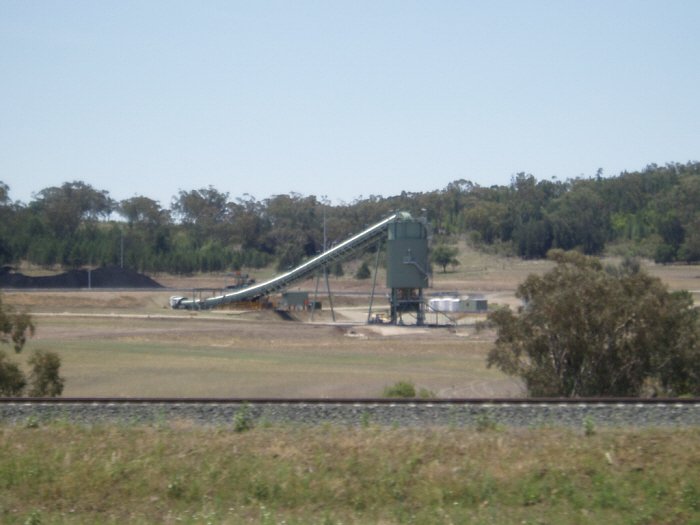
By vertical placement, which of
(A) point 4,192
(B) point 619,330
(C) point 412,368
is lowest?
(C) point 412,368

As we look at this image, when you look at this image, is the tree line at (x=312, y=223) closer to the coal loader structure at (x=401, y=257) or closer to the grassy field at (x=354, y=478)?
the coal loader structure at (x=401, y=257)

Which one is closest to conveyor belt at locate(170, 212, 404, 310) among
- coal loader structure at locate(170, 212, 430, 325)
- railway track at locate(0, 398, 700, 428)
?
coal loader structure at locate(170, 212, 430, 325)

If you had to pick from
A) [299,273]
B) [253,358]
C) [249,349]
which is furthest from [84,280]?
[253,358]

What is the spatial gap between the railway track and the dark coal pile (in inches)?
3637

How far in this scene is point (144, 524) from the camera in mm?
10938

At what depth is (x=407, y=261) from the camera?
72.8 meters

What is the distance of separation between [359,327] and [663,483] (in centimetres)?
5977

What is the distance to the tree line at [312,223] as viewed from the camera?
131 m

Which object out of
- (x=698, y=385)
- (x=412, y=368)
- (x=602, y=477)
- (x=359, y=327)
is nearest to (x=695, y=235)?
(x=359, y=327)

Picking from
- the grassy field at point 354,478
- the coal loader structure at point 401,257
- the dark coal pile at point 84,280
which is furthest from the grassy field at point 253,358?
the dark coal pile at point 84,280

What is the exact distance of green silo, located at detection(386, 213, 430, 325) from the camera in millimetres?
72812

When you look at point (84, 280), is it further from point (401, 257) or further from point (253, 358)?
point (253, 358)

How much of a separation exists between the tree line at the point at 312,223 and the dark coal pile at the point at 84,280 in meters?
13.6

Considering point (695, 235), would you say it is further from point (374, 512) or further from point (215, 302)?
point (374, 512)
